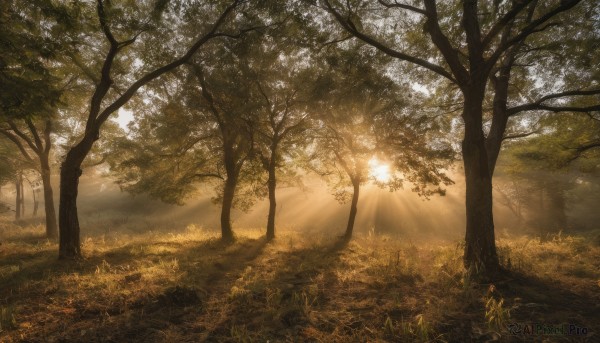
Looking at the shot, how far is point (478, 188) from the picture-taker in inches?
340

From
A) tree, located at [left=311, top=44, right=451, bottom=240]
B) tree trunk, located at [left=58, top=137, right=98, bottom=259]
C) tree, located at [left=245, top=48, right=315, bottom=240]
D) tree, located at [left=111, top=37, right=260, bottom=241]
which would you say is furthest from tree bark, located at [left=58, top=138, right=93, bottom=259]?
tree, located at [left=311, top=44, right=451, bottom=240]

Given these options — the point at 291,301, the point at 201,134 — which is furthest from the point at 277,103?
the point at 291,301

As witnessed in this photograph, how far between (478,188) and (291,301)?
19.4 ft

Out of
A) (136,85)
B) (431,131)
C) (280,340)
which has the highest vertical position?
(136,85)

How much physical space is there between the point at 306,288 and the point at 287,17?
827cm

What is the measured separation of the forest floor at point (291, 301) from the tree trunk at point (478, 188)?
659mm

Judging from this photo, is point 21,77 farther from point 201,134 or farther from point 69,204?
point 201,134

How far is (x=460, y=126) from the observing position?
16016 mm

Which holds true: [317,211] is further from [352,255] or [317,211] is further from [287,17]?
[287,17]

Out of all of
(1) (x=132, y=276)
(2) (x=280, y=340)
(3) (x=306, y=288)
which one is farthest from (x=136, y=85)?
(2) (x=280, y=340)

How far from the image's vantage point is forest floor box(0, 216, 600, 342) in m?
5.05

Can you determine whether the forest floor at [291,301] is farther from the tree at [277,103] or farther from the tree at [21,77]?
the tree at [277,103]

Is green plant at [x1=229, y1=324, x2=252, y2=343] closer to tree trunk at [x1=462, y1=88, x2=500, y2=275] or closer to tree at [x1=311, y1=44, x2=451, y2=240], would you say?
tree trunk at [x1=462, y1=88, x2=500, y2=275]

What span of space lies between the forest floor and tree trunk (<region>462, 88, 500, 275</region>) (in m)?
0.66
